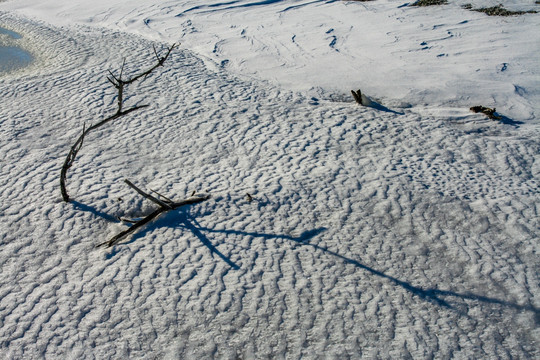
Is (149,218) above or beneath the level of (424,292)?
→ above

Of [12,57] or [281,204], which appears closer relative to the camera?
[281,204]

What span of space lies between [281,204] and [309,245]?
0.73 ft

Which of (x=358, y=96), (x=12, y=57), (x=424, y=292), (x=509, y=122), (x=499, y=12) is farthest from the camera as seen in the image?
(x=499, y=12)

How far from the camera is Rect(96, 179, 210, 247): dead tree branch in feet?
5.24

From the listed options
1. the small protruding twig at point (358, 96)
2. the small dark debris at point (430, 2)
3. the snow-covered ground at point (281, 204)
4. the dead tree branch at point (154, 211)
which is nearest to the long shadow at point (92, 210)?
the snow-covered ground at point (281, 204)

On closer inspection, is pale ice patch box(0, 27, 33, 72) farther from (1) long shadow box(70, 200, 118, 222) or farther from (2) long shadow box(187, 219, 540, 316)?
(2) long shadow box(187, 219, 540, 316)

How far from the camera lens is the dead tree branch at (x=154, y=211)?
62.9 inches

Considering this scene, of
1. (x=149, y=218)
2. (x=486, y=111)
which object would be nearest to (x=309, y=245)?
(x=149, y=218)

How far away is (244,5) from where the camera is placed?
157 inches

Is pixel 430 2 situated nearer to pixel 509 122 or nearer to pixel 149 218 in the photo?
pixel 509 122

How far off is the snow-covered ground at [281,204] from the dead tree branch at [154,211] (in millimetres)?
24

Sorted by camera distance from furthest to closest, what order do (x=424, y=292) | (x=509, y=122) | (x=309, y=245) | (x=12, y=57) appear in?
(x=12, y=57) < (x=509, y=122) < (x=309, y=245) < (x=424, y=292)

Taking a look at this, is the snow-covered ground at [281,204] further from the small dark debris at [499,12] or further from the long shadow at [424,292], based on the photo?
the small dark debris at [499,12]

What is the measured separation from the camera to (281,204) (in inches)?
69.2
